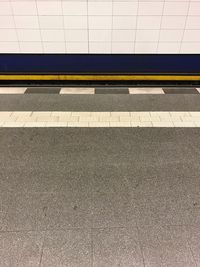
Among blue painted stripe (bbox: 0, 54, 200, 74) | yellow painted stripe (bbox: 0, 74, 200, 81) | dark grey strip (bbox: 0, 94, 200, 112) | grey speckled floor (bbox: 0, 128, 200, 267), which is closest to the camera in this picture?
grey speckled floor (bbox: 0, 128, 200, 267)

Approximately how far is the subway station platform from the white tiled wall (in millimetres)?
1924

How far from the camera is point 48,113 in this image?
605cm

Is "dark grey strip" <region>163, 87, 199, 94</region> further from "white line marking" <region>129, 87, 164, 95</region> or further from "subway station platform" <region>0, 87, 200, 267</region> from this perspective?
"subway station platform" <region>0, 87, 200, 267</region>

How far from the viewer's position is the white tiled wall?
6.75 metres

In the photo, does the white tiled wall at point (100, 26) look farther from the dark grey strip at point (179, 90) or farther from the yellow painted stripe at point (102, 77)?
the dark grey strip at point (179, 90)

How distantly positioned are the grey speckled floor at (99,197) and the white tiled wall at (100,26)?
128 inches

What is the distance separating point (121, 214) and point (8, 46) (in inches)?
248

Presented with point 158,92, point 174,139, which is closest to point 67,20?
point 158,92

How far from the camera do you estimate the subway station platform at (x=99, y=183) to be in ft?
9.53

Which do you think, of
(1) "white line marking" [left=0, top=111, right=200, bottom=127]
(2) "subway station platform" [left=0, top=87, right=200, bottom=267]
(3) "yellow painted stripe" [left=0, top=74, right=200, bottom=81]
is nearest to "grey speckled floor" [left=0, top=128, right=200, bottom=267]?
(2) "subway station platform" [left=0, top=87, right=200, bottom=267]

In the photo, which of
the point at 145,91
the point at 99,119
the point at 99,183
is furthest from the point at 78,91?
the point at 99,183

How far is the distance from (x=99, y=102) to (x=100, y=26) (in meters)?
2.28

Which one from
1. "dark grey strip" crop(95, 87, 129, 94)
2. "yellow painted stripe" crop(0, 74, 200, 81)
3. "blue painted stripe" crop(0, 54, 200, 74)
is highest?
"blue painted stripe" crop(0, 54, 200, 74)

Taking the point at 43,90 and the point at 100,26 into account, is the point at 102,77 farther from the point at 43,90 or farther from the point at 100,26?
the point at 43,90
